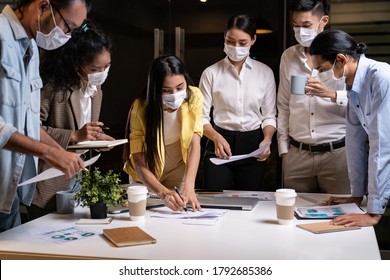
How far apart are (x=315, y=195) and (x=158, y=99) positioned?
79 cm

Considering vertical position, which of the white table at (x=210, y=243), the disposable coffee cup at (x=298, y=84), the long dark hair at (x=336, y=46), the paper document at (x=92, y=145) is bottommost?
the white table at (x=210, y=243)

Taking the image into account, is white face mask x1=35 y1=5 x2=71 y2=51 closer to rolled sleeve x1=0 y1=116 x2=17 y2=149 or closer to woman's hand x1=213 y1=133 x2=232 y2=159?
rolled sleeve x1=0 y1=116 x2=17 y2=149

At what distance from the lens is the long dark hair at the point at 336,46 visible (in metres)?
1.78

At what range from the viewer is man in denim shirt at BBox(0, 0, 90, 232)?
1.42 metres

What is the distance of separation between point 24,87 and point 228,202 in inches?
34.1

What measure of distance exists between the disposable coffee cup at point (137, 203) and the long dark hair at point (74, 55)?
1.98ft

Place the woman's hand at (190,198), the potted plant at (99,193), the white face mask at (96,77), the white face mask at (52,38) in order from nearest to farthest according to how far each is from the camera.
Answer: the white face mask at (52,38) < the potted plant at (99,193) < the woman's hand at (190,198) < the white face mask at (96,77)

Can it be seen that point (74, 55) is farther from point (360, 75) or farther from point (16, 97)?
point (360, 75)

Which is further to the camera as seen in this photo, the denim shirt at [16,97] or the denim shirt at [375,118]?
the denim shirt at [375,118]

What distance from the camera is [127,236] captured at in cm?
150

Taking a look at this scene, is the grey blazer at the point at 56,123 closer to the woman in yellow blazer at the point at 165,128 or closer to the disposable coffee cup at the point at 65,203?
the disposable coffee cup at the point at 65,203

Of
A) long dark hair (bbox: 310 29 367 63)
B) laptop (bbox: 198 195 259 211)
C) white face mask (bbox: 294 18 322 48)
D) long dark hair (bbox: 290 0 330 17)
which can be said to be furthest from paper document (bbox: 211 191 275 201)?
long dark hair (bbox: 290 0 330 17)

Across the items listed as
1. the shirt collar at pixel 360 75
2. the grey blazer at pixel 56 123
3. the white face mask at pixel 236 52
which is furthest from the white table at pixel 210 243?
the white face mask at pixel 236 52

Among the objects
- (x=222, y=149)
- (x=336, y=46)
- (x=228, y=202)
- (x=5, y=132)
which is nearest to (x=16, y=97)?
(x=5, y=132)
